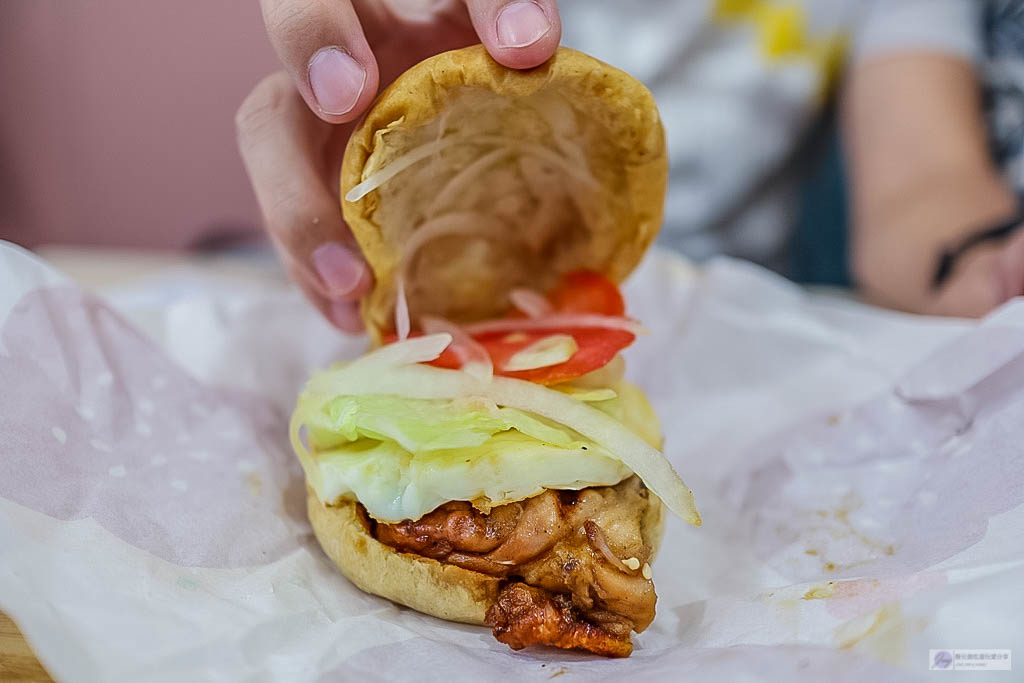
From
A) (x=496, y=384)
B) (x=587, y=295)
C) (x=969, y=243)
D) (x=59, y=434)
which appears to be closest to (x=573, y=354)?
(x=496, y=384)

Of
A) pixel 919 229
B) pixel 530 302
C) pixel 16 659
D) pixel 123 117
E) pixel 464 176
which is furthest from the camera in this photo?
pixel 123 117

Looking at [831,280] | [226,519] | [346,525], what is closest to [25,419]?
Answer: [226,519]

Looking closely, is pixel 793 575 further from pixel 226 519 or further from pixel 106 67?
pixel 106 67

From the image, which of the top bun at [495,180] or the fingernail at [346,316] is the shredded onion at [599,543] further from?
the fingernail at [346,316]

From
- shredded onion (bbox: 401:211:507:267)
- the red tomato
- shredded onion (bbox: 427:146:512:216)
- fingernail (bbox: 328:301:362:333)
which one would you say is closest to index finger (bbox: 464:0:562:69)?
shredded onion (bbox: 427:146:512:216)

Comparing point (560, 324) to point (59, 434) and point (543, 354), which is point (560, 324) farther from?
point (59, 434)
